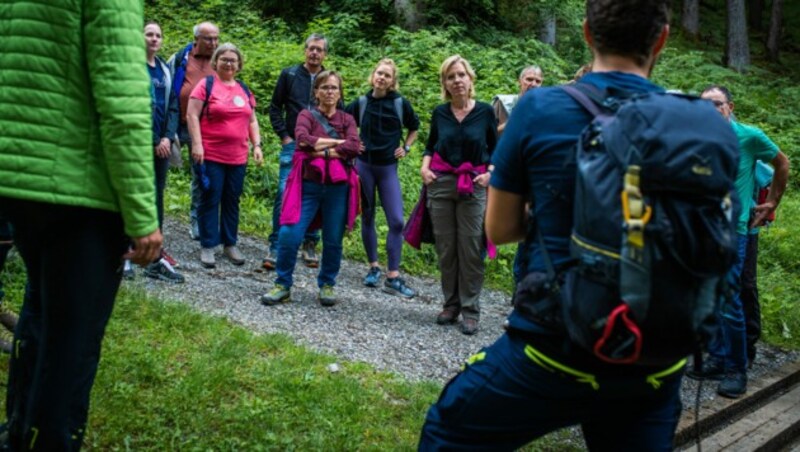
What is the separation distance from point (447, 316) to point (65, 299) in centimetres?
460

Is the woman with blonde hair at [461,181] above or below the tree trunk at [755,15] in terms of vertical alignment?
below

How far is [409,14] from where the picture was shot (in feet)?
55.2

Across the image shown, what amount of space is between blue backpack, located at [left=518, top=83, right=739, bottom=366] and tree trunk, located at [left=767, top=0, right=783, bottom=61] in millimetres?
26882

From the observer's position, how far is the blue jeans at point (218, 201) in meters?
7.26

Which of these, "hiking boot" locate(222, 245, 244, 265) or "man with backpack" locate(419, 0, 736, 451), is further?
"hiking boot" locate(222, 245, 244, 265)

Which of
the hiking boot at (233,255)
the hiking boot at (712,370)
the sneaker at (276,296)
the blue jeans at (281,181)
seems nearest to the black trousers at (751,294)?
the hiking boot at (712,370)

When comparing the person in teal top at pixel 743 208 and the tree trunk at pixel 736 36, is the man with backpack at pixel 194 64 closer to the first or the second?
the person in teal top at pixel 743 208

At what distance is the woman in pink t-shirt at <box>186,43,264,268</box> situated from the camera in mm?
7141

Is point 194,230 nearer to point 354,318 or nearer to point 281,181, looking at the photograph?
point 281,181

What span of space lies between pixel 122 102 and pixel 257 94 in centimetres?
1103

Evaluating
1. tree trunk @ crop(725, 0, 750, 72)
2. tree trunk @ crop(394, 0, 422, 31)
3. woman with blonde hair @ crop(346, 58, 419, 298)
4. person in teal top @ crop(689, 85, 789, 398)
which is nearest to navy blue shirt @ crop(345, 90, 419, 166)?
woman with blonde hair @ crop(346, 58, 419, 298)

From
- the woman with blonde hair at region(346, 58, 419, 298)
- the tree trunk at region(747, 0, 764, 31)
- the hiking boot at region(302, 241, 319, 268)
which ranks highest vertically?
the tree trunk at region(747, 0, 764, 31)

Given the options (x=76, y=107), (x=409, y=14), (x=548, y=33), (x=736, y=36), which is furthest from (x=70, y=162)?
(x=736, y=36)

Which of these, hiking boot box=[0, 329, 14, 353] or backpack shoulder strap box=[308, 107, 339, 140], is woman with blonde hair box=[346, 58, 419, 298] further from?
hiking boot box=[0, 329, 14, 353]
